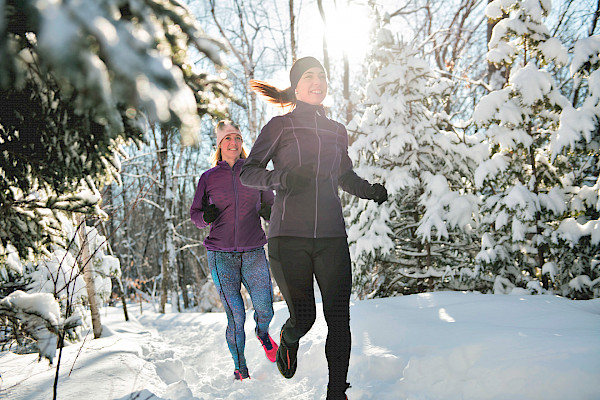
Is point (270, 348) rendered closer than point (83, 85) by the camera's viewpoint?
No

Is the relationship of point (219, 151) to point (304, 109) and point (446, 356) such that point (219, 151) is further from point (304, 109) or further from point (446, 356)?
point (446, 356)

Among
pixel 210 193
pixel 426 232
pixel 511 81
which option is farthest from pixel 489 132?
pixel 210 193

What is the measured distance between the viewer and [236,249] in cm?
350

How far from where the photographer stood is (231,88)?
1.85 metres

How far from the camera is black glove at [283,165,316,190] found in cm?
230

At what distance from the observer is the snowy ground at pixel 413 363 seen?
2.17 m

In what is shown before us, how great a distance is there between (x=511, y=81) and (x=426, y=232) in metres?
2.31

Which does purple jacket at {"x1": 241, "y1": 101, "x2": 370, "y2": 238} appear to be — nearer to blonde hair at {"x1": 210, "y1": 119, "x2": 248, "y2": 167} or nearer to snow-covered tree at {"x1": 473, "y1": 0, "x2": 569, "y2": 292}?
blonde hair at {"x1": 210, "y1": 119, "x2": 248, "y2": 167}

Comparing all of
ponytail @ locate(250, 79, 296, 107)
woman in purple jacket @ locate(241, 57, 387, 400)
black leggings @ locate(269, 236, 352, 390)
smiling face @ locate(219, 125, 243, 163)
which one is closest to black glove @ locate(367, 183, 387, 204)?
woman in purple jacket @ locate(241, 57, 387, 400)

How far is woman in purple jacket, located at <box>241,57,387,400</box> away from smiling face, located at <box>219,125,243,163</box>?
1.15 meters

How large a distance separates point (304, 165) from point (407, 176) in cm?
359

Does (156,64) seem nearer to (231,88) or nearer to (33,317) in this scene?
(231,88)

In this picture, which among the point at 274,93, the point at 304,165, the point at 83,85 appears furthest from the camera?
the point at 274,93

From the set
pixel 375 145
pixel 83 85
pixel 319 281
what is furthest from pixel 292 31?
pixel 83 85
